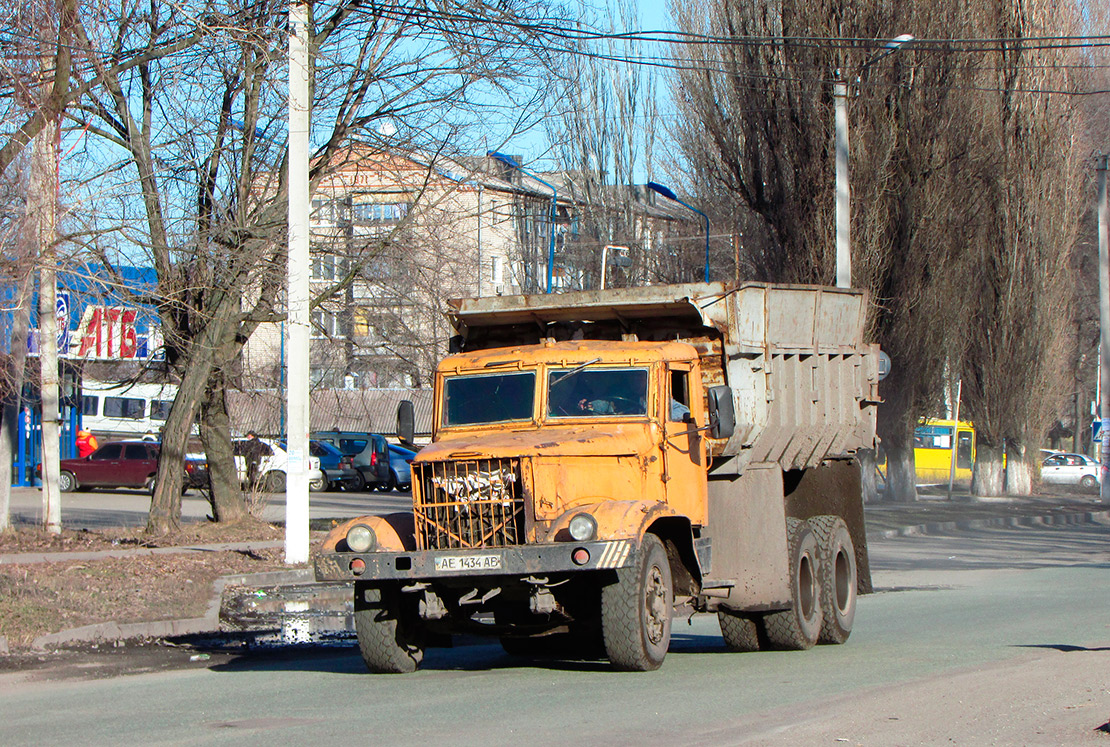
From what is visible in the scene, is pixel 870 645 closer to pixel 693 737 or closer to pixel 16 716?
pixel 693 737

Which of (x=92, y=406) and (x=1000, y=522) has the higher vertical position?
(x=92, y=406)

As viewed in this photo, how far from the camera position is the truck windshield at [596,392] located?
9.47m

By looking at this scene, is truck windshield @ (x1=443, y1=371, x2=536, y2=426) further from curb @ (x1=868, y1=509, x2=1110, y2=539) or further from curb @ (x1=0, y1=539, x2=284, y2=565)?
curb @ (x1=868, y1=509, x2=1110, y2=539)

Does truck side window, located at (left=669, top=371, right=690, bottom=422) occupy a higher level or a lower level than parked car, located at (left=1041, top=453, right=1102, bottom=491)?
higher

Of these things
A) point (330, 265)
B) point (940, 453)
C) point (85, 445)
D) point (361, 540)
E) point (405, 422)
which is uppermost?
point (330, 265)

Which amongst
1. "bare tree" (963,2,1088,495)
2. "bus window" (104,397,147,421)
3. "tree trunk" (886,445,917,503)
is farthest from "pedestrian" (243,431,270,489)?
"bus window" (104,397,147,421)

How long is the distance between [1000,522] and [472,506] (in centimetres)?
2449

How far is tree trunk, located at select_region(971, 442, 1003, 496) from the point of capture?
38.9m

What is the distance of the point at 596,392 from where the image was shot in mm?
9578

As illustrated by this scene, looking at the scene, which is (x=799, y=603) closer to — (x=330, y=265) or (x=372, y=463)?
(x=330, y=265)

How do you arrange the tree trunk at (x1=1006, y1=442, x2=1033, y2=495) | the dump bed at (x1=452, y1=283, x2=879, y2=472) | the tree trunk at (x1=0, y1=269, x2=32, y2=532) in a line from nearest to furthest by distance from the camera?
the dump bed at (x1=452, y1=283, x2=879, y2=472), the tree trunk at (x1=0, y1=269, x2=32, y2=532), the tree trunk at (x1=1006, y1=442, x2=1033, y2=495)

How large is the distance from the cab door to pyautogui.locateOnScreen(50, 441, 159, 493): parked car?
29.3 metres

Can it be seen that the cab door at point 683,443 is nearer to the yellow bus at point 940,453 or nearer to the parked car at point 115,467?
the parked car at point 115,467

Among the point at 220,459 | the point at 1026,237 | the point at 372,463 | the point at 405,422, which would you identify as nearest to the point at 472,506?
the point at 405,422
